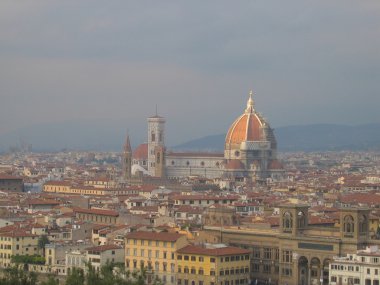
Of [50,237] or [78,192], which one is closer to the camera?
[50,237]

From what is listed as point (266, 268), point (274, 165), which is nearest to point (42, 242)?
point (266, 268)

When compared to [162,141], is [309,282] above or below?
below

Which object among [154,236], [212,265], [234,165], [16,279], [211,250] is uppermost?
[234,165]

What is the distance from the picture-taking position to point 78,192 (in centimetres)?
11944

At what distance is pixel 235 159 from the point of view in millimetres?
158250

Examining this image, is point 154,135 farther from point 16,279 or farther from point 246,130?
point 16,279

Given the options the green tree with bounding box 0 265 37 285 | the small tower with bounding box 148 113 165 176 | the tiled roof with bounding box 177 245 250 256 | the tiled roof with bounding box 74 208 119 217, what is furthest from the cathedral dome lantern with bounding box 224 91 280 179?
the green tree with bounding box 0 265 37 285

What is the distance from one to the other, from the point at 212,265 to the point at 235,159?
99172 millimetres

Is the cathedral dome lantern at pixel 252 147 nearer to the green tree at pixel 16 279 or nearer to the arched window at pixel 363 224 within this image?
the arched window at pixel 363 224

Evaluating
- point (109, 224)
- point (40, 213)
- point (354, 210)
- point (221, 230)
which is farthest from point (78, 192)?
point (354, 210)

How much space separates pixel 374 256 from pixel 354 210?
4.03 m

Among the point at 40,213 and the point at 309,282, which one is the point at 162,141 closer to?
the point at 40,213

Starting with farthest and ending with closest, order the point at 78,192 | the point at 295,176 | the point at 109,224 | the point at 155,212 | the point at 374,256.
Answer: the point at 295,176 → the point at 78,192 → the point at 155,212 → the point at 109,224 → the point at 374,256

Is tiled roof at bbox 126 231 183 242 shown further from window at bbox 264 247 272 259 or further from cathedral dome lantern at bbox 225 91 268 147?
cathedral dome lantern at bbox 225 91 268 147
